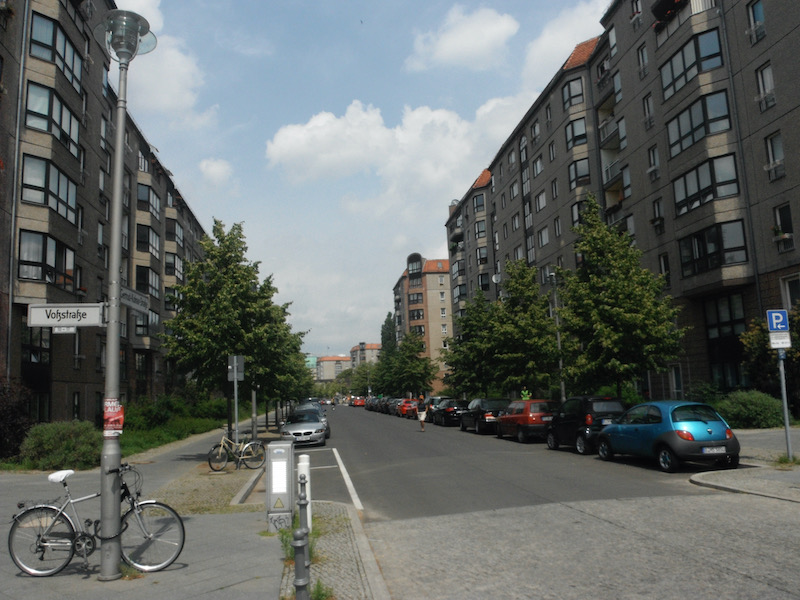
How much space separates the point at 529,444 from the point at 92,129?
23.7 metres

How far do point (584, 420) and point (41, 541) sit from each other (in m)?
14.2

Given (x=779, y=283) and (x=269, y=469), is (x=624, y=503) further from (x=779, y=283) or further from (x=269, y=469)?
(x=779, y=283)

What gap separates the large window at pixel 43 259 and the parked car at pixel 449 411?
20192mm

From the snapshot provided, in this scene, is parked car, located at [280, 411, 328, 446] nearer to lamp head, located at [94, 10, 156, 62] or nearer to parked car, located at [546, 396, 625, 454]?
parked car, located at [546, 396, 625, 454]

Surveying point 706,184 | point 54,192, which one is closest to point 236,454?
point 54,192

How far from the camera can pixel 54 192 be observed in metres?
24.6

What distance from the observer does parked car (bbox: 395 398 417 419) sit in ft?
163

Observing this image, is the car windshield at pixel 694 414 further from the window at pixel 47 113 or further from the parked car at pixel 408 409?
the parked car at pixel 408 409

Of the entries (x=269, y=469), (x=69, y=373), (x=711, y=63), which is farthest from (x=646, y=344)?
(x=69, y=373)

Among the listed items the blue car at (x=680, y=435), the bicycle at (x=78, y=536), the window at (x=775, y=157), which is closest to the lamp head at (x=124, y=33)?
the bicycle at (x=78, y=536)

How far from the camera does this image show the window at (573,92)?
131 feet

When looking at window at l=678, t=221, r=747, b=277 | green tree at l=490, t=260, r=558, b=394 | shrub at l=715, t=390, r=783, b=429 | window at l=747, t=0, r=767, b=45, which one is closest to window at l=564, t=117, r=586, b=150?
green tree at l=490, t=260, r=558, b=394

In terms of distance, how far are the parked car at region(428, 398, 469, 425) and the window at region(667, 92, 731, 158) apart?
650 inches

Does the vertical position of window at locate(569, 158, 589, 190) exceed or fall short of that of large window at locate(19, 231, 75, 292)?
it exceeds it
